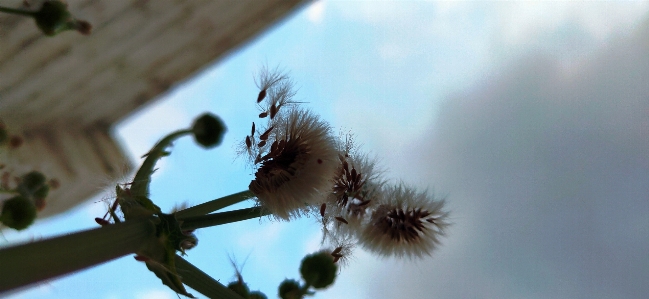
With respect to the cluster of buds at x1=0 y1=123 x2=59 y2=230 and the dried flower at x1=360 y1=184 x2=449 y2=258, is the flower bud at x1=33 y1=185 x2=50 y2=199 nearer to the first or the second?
the cluster of buds at x1=0 y1=123 x2=59 y2=230

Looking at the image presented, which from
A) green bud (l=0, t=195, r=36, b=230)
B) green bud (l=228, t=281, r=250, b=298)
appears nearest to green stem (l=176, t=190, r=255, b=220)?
green bud (l=228, t=281, r=250, b=298)

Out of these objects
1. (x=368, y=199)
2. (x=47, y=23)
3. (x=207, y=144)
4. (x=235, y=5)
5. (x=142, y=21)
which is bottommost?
(x=207, y=144)

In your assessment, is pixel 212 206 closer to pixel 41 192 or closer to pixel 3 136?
pixel 41 192

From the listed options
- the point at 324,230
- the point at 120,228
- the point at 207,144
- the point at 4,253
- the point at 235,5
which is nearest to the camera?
the point at 4,253

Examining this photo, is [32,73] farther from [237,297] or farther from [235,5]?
[237,297]

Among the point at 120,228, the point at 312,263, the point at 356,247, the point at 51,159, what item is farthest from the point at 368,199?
the point at 51,159

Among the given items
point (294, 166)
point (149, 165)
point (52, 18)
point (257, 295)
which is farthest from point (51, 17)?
point (257, 295)
